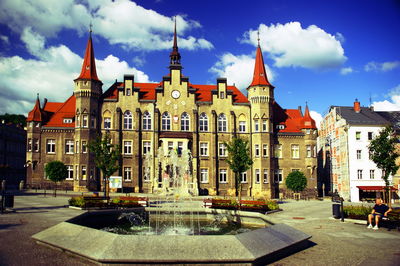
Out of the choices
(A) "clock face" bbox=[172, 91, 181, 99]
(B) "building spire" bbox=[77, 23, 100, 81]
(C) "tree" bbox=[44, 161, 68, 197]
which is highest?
(B) "building spire" bbox=[77, 23, 100, 81]

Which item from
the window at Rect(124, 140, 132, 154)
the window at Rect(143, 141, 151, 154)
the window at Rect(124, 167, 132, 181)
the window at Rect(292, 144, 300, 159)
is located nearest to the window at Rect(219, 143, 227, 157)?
the window at Rect(143, 141, 151, 154)

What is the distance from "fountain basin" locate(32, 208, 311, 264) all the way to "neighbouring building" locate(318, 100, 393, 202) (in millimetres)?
38768

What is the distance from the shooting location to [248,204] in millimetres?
24594

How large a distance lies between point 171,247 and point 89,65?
4148 centimetres

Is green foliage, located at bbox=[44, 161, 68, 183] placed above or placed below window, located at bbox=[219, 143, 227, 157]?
below

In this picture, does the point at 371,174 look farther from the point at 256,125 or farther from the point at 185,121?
the point at 185,121

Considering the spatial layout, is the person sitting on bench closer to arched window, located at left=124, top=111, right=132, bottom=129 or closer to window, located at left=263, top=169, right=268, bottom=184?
window, located at left=263, top=169, right=268, bottom=184

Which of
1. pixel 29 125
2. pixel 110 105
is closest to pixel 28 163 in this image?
pixel 29 125

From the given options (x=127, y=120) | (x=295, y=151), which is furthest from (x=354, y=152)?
(x=127, y=120)

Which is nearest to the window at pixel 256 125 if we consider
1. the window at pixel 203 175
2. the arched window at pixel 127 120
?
the window at pixel 203 175

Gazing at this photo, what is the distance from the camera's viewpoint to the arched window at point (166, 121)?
47219mm

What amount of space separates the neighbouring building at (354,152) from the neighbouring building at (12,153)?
6069cm

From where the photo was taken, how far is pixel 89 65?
4656 centimetres

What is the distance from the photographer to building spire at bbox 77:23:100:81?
150 feet
